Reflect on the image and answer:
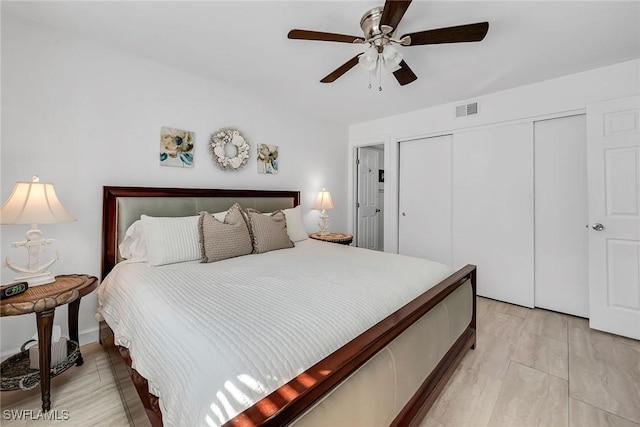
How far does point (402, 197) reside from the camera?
3.94 m

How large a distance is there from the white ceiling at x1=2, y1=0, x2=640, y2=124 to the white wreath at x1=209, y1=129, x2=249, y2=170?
54 centimetres

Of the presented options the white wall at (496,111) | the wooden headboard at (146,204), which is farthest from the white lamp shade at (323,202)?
the wooden headboard at (146,204)

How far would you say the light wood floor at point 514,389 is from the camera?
56.2 inches

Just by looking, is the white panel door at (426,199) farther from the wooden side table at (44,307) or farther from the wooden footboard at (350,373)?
the wooden side table at (44,307)

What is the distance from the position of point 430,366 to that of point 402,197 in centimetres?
276

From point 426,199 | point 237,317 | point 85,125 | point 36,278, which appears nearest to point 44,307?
point 36,278

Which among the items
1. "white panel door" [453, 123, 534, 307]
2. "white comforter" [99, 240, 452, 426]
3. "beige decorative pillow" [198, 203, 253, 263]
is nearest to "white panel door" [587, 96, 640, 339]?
"white panel door" [453, 123, 534, 307]

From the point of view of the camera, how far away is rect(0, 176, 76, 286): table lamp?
150 cm

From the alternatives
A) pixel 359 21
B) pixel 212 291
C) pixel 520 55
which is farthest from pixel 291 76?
pixel 212 291

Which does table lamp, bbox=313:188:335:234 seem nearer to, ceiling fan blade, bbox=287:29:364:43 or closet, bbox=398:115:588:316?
closet, bbox=398:115:588:316

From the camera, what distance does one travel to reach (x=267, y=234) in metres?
2.44

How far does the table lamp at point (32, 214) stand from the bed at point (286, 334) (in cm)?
39

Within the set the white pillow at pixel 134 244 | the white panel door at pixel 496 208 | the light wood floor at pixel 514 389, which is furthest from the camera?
the white panel door at pixel 496 208

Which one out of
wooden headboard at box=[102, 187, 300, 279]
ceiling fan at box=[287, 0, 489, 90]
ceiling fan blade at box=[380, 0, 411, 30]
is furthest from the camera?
wooden headboard at box=[102, 187, 300, 279]
